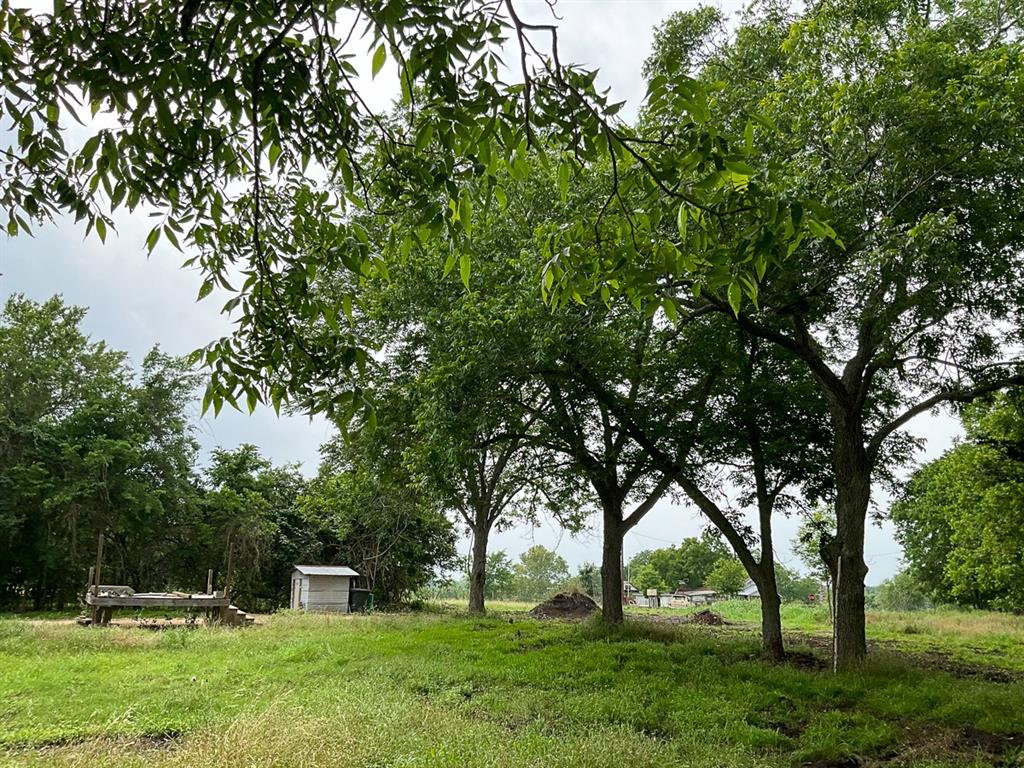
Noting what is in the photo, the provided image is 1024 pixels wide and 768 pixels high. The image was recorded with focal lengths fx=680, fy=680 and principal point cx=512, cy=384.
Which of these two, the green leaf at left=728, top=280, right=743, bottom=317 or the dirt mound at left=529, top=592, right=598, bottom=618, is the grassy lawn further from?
the dirt mound at left=529, top=592, right=598, bottom=618

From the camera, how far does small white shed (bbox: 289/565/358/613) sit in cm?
2408

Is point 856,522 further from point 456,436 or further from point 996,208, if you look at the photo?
point 456,436

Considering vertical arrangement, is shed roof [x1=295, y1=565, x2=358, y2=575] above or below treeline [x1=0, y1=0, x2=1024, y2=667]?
below

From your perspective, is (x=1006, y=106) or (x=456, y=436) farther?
(x=456, y=436)

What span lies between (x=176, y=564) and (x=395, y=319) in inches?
696

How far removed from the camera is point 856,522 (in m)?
10.1

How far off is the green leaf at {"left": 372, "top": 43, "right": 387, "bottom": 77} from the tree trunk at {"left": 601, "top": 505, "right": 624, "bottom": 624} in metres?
14.4

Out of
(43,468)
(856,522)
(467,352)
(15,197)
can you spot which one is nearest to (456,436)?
(467,352)

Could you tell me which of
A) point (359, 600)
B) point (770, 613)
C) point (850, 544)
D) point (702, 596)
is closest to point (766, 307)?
point (850, 544)

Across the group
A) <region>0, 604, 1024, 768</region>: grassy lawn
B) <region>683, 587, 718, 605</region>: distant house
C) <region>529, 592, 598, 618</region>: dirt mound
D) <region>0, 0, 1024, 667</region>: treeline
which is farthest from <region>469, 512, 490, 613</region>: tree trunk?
<region>683, 587, 718, 605</region>: distant house

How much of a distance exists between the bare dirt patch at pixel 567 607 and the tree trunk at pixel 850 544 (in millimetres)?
16553

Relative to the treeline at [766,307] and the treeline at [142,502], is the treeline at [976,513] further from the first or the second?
the treeline at [142,502]

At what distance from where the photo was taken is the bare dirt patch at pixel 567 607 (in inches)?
1023

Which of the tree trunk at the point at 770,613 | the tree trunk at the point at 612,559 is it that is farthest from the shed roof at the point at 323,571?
the tree trunk at the point at 770,613
